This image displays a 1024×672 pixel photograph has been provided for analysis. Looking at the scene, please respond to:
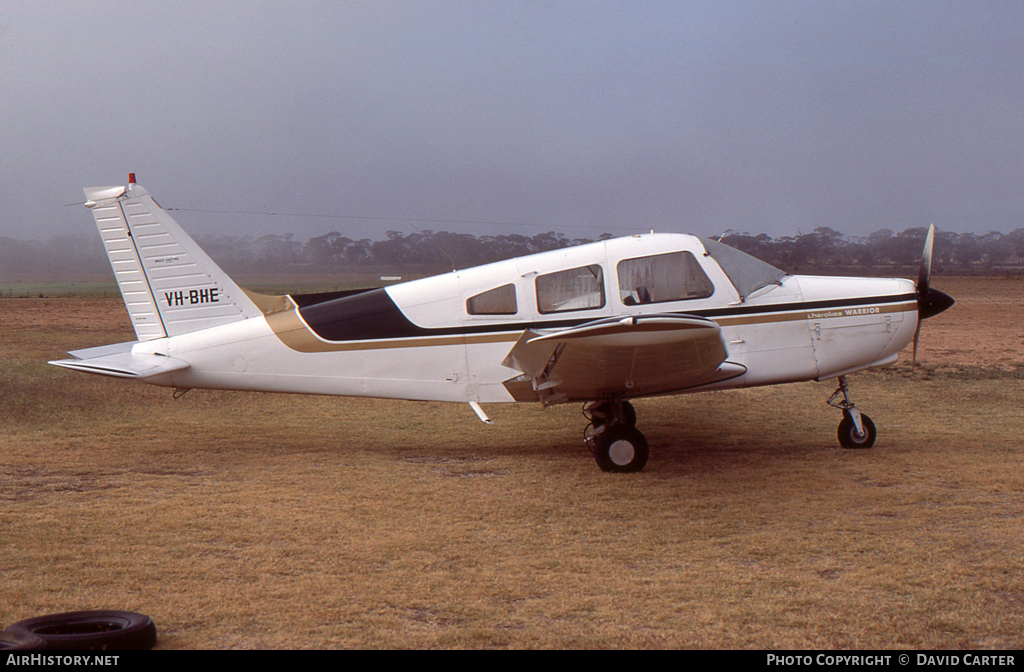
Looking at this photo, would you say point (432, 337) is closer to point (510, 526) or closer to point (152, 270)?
point (510, 526)

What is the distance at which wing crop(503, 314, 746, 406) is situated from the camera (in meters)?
6.28

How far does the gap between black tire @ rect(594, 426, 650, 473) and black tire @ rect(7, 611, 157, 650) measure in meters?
4.47

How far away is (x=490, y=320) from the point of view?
7969 mm

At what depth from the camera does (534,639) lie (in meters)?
3.96

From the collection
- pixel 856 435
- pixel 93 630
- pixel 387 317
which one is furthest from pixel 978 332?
pixel 93 630

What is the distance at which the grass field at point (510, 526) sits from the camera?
4191mm

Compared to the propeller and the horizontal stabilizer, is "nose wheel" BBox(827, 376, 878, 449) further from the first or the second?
the horizontal stabilizer

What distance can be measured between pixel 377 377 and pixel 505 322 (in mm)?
1441

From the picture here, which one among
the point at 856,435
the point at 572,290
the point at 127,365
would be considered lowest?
the point at 856,435

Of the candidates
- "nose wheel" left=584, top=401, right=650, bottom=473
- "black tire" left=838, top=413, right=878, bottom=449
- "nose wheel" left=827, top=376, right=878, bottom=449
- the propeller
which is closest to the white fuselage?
the propeller

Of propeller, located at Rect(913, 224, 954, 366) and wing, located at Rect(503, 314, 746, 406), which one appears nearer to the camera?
wing, located at Rect(503, 314, 746, 406)

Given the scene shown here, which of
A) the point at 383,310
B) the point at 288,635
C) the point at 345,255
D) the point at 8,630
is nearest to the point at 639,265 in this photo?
the point at 383,310

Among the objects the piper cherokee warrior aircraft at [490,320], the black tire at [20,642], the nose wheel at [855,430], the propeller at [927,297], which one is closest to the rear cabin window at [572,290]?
the piper cherokee warrior aircraft at [490,320]

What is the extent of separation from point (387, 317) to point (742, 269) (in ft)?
12.0
